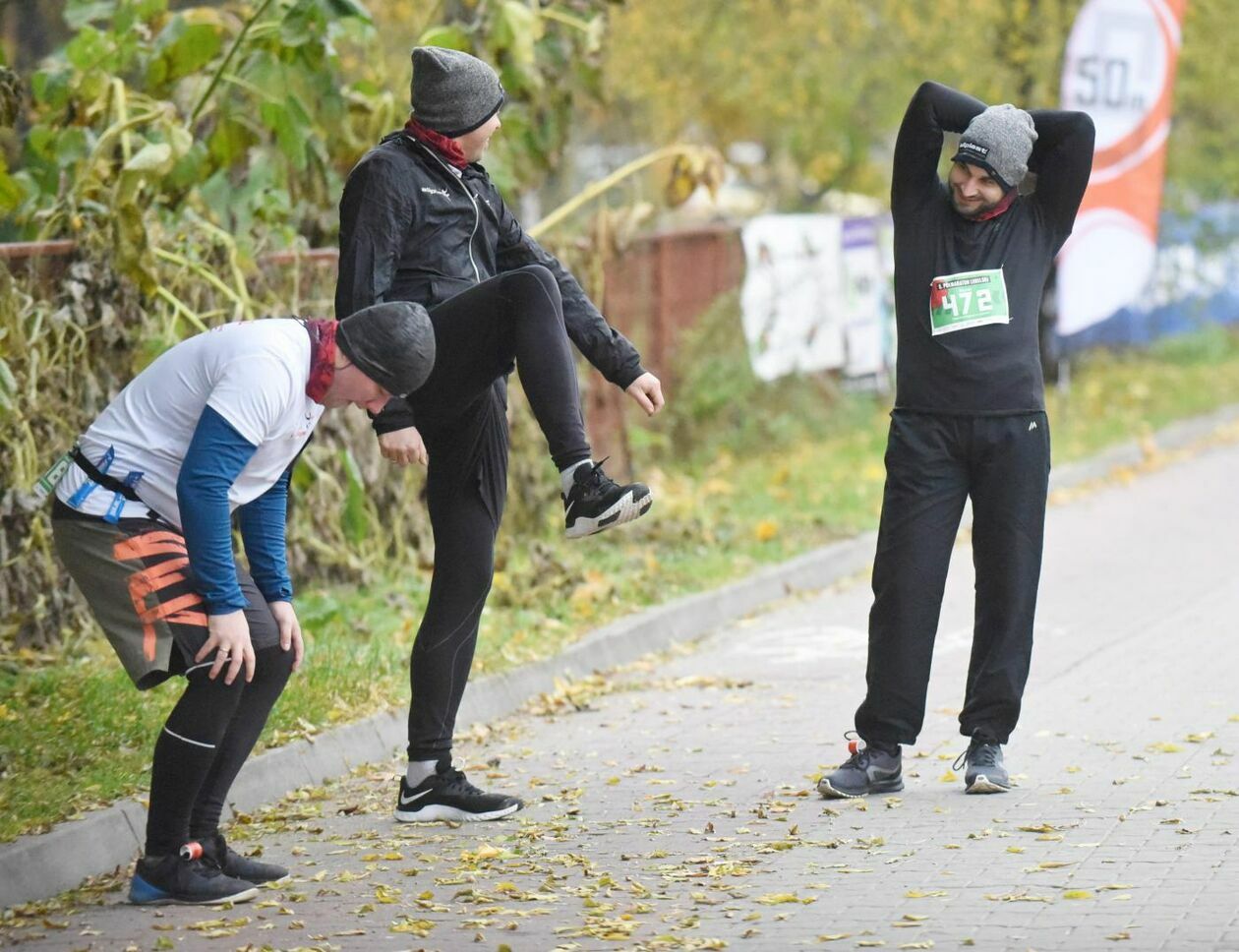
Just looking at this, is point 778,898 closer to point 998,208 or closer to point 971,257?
point 971,257

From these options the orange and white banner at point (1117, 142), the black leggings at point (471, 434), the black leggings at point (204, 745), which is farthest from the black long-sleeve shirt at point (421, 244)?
the orange and white banner at point (1117, 142)

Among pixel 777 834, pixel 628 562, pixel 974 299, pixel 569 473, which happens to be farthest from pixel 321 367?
pixel 628 562

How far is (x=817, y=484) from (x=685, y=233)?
2547 millimetres

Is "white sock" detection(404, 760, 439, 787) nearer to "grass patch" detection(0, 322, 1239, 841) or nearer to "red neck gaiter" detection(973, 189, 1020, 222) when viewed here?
"grass patch" detection(0, 322, 1239, 841)

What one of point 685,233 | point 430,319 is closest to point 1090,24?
point 685,233

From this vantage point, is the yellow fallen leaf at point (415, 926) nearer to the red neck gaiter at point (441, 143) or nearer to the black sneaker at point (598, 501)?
the black sneaker at point (598, 501)

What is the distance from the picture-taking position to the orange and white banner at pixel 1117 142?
14891 millimetres

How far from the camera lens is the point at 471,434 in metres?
5.68

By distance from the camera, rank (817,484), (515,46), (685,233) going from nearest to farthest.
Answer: (515,46) < (817,484) < (685,233)

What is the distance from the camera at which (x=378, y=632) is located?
27.8 ft

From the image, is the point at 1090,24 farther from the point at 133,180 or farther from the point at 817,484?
the point at 133,180

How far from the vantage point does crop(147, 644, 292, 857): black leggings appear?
4.89 meters

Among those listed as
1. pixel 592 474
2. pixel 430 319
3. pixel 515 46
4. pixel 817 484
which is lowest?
pixel 817 484

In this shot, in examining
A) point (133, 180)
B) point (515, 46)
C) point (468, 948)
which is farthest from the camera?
point (515, 46)
